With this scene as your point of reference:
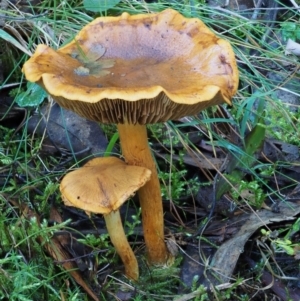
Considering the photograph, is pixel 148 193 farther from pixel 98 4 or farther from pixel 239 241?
pixel 98 4

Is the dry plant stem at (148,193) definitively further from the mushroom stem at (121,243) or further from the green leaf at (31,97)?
the green leaf at (31,97)

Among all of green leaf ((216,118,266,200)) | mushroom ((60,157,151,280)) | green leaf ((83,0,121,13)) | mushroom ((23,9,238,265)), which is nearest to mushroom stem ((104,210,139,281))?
mushroom ((60,157,151,280))

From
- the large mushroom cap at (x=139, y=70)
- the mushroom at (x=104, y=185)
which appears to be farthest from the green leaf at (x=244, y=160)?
the mushroom at (x=104, y=185)

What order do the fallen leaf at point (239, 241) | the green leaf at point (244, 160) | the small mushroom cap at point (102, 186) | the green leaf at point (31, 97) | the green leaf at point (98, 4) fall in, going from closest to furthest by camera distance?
1. the small mushroom cap at point (102, 186)
2. the fallen leaf at point (239, 241)
3. the green leaf at point (244, 160)
4. the green leaf at point (31, 97)
5. the green leaf at point (98, 4)

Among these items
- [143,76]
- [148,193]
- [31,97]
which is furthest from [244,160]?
[31,97]

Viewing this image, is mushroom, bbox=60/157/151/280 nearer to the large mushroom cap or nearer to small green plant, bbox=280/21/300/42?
the large mushroom cap
